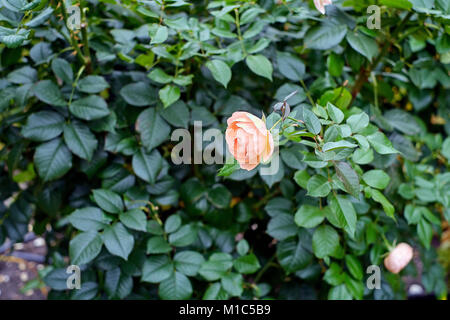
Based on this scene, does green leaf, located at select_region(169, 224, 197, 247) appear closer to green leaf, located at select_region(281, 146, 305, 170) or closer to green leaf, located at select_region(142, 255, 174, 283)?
green leaf, located at select_region(142, 255, 174, 283)

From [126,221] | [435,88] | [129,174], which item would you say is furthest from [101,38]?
[435,88]

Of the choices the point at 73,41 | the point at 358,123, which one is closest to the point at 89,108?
the point at 73,41

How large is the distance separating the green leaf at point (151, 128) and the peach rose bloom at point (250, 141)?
1.11 feet

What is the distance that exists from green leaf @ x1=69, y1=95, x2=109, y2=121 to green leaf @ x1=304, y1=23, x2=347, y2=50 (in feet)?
1.65

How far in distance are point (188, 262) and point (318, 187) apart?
39 centimetres

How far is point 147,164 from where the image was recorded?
3.06ft

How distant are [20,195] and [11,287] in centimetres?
86

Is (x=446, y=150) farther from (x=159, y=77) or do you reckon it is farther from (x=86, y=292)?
(x=86, y=292)

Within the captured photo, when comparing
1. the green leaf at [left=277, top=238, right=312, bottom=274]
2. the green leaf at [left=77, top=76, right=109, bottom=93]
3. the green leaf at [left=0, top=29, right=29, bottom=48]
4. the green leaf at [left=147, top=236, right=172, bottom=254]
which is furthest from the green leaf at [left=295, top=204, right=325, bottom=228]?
the green leaf at [left=0, top=29, right=29, bottom=48]

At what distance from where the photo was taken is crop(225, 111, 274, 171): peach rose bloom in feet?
1.92

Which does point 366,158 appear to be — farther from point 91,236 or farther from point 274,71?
point 91,236

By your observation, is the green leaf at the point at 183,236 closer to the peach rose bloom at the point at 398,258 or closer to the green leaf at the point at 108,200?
the green leaf at the point at 108,200

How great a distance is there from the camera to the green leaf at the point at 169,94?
34.1 inches

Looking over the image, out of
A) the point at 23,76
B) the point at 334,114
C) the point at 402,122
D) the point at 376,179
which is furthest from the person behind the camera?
the point at 402,122
